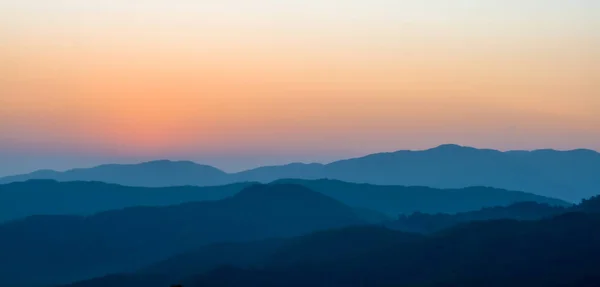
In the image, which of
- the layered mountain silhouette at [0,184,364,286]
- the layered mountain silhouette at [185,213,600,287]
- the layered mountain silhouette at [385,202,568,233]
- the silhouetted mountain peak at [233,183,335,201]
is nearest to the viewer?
the layered mountain silhouette at [185,213,600,287]

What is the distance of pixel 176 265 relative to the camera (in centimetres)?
13362

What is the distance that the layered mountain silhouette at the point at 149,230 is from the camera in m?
161

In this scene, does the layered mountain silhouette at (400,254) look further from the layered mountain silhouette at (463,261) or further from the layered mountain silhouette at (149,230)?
the layered mountain silhouette at (149,230)

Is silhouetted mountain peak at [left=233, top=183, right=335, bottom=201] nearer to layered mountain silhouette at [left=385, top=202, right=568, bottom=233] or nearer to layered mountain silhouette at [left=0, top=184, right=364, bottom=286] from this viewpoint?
layered mountain silhouette at [left=0, top=184, right=364, bottom=286]

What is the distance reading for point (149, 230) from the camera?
180375mm

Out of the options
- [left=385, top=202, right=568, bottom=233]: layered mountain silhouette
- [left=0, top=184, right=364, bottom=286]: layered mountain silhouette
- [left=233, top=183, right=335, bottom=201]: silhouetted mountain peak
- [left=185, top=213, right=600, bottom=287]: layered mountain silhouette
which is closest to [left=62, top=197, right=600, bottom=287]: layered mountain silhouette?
[left=185, top=213, right=600, bottom=287]: layered mountain silhouette

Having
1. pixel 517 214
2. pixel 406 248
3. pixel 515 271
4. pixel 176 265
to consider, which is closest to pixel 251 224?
pixel 176 265

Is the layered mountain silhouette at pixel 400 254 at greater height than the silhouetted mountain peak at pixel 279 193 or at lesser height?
lesser

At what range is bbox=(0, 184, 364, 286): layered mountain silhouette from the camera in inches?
6348

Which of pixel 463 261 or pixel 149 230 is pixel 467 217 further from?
pixel 149 230

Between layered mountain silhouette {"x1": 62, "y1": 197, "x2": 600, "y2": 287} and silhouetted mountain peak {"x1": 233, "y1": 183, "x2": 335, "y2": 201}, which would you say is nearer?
layered mountain silhouette {"x1": 62, "y1": 197, "x2": 600, "y2": 287}

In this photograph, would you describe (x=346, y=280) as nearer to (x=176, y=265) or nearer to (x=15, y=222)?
(x=176, y=265)

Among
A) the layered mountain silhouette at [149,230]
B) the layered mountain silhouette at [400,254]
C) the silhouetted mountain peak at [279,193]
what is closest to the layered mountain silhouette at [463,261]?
the layered mountain silhouette at [400,254]

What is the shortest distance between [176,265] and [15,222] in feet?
205
